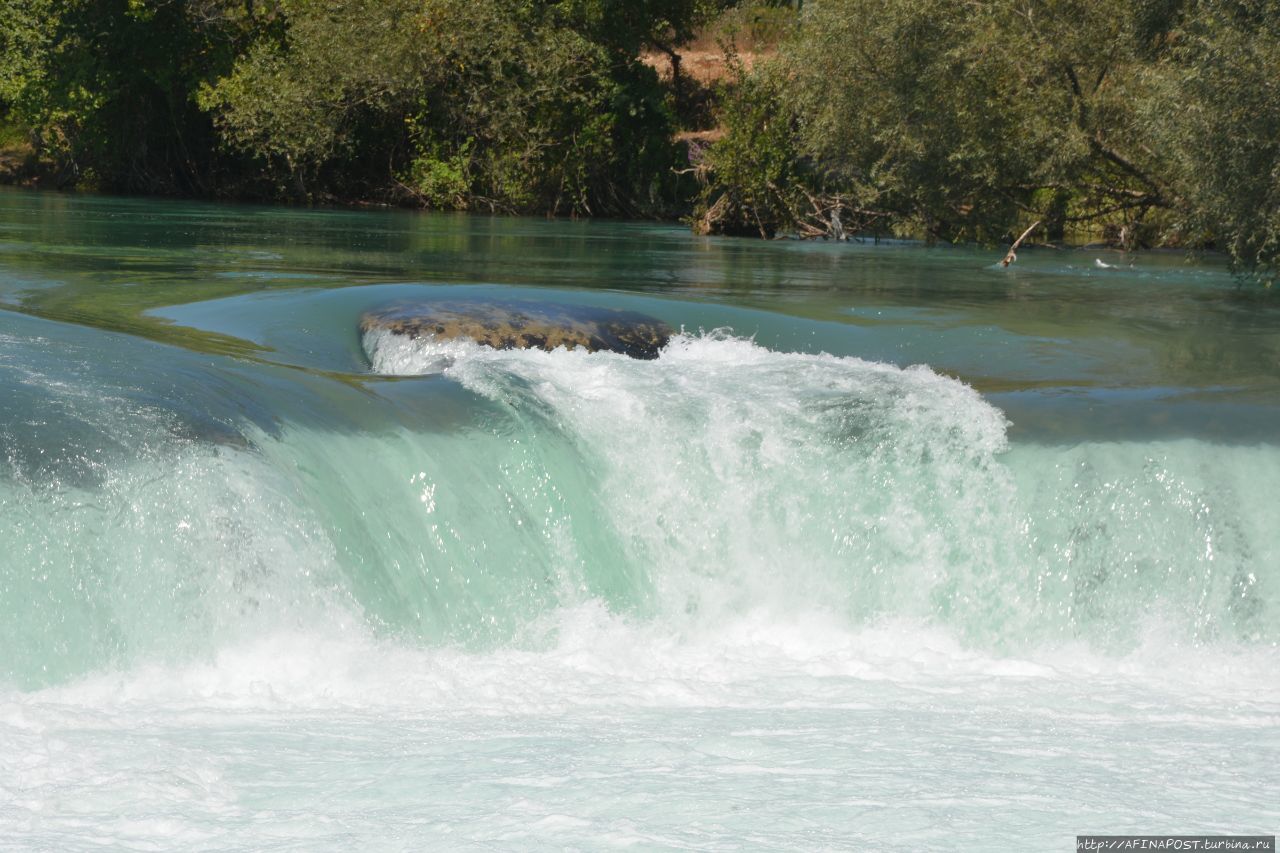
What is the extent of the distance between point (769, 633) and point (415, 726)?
2.23 metres

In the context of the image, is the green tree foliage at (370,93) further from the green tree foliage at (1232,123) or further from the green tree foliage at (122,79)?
the green tree foliage at (1232,123)

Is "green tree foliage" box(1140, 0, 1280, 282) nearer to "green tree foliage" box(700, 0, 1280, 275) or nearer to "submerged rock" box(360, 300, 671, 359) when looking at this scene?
"green tree foliage" box(700, 0, 1280, 275)

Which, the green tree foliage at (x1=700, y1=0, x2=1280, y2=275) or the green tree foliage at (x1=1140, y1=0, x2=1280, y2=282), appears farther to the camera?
the green tree foliage at (x1=700, y1=0, x2=1280, y2=275)

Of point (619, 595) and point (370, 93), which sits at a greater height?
point (370, 93)

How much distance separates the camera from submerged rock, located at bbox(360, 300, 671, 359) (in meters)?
10.5

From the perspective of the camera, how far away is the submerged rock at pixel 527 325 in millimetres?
10492

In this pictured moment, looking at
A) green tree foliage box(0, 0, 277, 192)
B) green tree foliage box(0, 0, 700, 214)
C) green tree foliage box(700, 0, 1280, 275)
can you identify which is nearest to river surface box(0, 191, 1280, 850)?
green tree foliage box(700, 0, 1280, 275)

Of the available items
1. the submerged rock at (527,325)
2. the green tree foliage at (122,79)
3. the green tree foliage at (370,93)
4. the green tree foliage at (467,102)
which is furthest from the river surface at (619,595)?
the green tree foliage at (122,79)

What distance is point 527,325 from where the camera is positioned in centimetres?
1084

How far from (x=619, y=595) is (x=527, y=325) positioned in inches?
158

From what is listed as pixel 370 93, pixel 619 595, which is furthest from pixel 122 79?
pixel 619 595

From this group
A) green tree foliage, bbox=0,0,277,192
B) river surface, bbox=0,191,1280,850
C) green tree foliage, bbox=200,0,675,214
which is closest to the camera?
river surface, bbox=0,191,1280,850

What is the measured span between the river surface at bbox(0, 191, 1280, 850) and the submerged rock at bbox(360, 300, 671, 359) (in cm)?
33

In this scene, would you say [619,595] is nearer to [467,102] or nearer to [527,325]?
[527,325]
